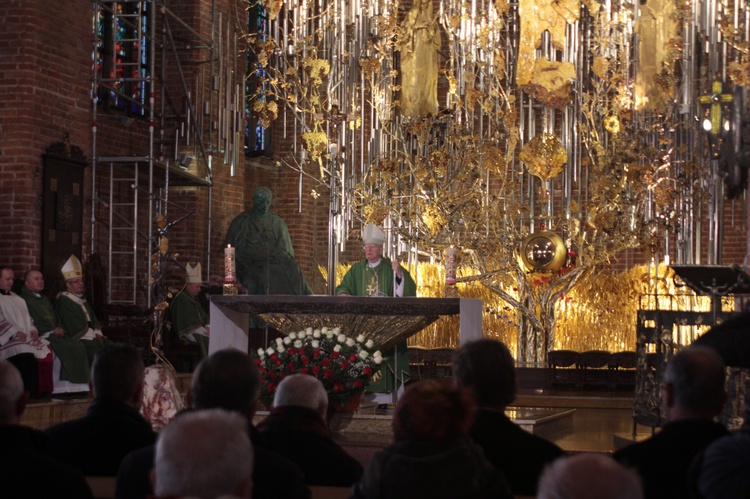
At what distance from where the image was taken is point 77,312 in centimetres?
1194

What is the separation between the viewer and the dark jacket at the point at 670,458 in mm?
3633

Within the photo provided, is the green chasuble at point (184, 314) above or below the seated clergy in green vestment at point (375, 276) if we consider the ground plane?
below

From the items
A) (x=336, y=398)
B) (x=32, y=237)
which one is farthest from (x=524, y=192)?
(x=336, y=398)

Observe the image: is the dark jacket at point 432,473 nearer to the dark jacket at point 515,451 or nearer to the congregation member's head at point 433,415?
the congregation member's head at point 433,415

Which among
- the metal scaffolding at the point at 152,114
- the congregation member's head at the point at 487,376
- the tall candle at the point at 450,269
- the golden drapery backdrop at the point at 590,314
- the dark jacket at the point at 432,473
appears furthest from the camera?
the golden drapery backdrop at the point at 590,314

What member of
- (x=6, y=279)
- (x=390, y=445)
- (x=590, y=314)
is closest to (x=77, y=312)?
(x=6, y=279)

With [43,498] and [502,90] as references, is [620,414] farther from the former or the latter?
[43,498]

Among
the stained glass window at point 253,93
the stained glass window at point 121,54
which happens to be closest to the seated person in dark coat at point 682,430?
the stained glass window at point 121,54

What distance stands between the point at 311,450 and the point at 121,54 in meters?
12.3

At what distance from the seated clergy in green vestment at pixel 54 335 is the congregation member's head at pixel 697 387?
886 centimetres

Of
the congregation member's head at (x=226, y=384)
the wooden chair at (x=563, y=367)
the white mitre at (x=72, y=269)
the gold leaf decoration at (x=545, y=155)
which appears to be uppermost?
the gold leaf decoration at (x=545, y=155)

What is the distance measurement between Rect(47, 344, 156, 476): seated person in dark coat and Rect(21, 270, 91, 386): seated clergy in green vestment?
744cm

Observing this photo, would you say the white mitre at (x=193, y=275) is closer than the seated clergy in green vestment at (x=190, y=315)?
No

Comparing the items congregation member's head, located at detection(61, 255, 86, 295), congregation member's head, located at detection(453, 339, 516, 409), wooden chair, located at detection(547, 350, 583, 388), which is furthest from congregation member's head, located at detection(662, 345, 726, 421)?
wooden chair, located at detection(547, 350, 583, 388)
